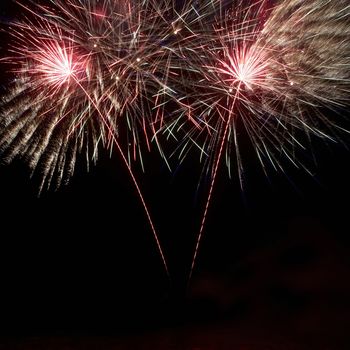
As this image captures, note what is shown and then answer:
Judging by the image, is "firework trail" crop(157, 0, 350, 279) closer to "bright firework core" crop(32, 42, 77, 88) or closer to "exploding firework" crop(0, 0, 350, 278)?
"exploding firework" crop(0, 0, 350, 278)

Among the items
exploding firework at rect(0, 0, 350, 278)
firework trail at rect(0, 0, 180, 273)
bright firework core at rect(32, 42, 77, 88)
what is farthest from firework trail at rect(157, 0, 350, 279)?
bright firework core at rect(32, 42, 77, 88)

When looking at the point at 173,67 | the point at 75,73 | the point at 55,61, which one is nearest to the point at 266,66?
the point at 173,67

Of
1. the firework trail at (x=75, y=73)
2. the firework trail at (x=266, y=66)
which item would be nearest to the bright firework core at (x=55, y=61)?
the firework trail at (x=75, y=73)

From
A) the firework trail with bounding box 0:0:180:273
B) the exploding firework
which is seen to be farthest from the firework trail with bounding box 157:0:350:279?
the firework trail with bounding box 0:0:180:273

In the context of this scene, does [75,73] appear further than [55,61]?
Yes

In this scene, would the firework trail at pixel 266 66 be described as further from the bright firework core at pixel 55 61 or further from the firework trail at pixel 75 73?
the bright firework core at pixel 55 61

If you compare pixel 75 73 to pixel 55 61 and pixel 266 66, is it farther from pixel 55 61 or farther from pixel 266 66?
pixel 266 66

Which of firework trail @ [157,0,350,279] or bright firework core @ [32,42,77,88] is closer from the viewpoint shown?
firework trail @ [157,0,350,279]

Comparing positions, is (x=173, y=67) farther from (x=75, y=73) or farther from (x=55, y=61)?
Result: (x=55, y=61)

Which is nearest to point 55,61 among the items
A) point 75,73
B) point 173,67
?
point 75,73
